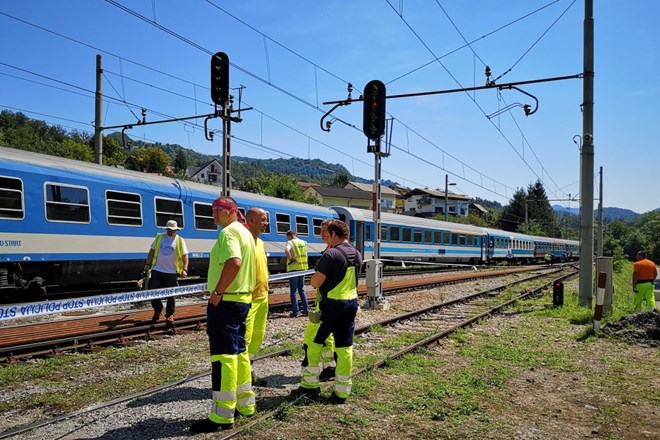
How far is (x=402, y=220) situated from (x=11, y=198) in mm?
21389

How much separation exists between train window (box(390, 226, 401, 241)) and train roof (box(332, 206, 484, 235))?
0.94ft

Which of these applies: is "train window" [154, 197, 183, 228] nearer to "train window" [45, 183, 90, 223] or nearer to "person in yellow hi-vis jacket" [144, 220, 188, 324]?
"train window" [45, 183, 90, 223]

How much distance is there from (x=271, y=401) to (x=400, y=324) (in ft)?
18.5

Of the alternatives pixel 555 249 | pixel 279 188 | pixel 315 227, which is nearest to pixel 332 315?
pixel 315 227

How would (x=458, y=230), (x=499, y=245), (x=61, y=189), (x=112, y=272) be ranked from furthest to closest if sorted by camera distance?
(x=499, y=245) → (x=458, y=230) → (x=112, y=272) → (x=61, y=189)

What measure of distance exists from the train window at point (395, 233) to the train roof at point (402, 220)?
0.94 ft

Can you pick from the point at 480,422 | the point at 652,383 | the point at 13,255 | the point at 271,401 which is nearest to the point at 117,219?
the point at 13,255

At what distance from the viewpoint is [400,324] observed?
10.4 metres

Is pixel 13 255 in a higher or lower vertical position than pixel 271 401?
higher

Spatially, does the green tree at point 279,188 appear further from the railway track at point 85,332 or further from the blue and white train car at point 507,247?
the railway track at point 85,332

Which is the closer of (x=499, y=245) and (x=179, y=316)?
(x=179, y=316)

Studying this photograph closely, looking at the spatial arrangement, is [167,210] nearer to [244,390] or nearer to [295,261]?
[295,261]

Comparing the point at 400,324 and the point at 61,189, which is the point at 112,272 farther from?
the point at 400,324

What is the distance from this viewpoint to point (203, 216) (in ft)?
52.5
